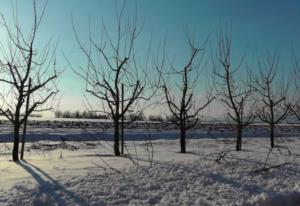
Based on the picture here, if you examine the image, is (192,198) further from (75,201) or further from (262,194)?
(75,201)

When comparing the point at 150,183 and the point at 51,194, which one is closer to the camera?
the point at 51,194

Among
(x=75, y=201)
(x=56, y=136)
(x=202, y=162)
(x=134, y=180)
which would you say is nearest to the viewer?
(x=75, y=201)

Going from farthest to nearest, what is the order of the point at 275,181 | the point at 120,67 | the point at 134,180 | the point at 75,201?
the point at 120,67 → the point at 275,181 → the point at 134,180 → the point at 75,201

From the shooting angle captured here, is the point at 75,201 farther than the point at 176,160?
No

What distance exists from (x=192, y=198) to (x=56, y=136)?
66.3 ft

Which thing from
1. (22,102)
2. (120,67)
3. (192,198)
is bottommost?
(192,198)

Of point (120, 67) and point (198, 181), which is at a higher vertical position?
point (120, 67)

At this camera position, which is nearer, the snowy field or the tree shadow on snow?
the tree shadow on snow

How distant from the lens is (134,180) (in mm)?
7465

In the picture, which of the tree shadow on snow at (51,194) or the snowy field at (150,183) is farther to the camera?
the snowy field at (150,183)

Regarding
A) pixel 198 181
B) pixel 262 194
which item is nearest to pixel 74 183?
pixel 198 181

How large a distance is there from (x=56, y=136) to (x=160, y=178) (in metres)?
19.2

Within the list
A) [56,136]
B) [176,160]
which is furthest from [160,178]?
[56,136]

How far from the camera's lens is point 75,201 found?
620 cm
